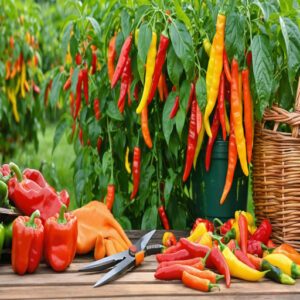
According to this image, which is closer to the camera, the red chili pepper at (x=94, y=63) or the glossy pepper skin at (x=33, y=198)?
the glossy pepper skin at (x=33, y=198)

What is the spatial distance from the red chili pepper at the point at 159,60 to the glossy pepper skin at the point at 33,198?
64 centimetres

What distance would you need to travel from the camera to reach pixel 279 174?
9.39ft

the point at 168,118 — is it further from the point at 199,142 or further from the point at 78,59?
the point at 78,59

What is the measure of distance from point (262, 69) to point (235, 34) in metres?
0.20

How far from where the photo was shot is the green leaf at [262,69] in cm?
279

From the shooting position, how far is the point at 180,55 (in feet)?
9.64

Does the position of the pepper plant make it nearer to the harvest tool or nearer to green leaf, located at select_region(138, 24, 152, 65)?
green leaf, located at select_region(138, 24, 152, 65)

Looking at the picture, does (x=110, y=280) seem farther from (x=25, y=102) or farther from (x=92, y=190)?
(x=25, y=102)

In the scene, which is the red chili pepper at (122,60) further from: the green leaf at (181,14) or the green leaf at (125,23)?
the green leaf at (181,14)

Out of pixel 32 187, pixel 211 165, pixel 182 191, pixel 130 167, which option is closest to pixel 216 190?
pixel 211 165

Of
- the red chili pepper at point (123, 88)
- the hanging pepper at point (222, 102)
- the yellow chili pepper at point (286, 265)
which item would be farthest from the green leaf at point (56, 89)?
the yellow chili pepper at point (286, 265)

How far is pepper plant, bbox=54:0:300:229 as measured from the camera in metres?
2.92

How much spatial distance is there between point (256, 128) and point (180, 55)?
1.52 feet

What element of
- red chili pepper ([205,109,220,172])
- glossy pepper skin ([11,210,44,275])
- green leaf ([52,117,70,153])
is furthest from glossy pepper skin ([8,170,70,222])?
green leaf ([52,117,70,153])
